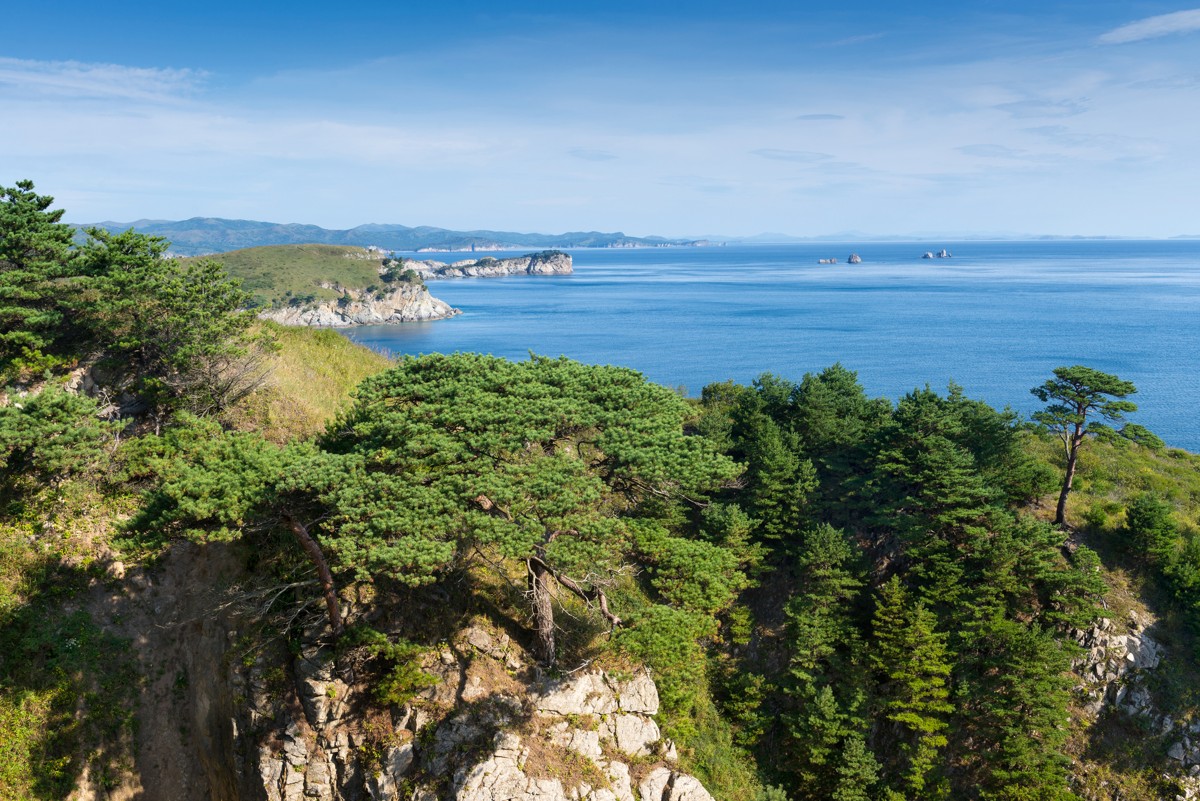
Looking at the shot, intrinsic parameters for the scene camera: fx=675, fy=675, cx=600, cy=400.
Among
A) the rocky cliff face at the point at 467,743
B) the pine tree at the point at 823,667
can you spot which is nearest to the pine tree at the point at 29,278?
the rocky cliff face at the point at 467,743

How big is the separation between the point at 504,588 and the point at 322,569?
6.96m

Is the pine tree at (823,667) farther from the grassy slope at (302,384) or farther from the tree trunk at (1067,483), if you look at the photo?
the grassy slope at (302,384)

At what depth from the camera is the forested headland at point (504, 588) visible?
19922 mm

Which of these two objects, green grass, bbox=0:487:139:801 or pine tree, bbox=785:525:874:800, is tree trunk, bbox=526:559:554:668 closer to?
pine tree, bbox=785:525:874:800

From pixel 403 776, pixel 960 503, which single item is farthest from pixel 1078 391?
pixel 403 776

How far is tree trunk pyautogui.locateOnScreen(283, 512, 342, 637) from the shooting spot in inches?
741

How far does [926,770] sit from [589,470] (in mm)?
16527

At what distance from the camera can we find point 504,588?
24625mm

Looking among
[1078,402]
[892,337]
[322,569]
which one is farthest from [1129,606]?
[892,337]

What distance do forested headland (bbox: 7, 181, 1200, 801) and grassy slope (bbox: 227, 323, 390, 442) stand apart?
243 millimetres

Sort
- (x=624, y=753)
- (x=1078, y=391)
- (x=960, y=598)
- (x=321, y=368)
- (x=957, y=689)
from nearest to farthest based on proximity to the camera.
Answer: (x=624, y=753) → (x=957, y=689) → (x=960, y=598) → (x=1078, y=391) → (x=321, y=368)

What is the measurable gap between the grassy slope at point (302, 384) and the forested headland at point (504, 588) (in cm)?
24

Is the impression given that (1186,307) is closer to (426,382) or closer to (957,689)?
(957,689)

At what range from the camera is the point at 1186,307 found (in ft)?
470
